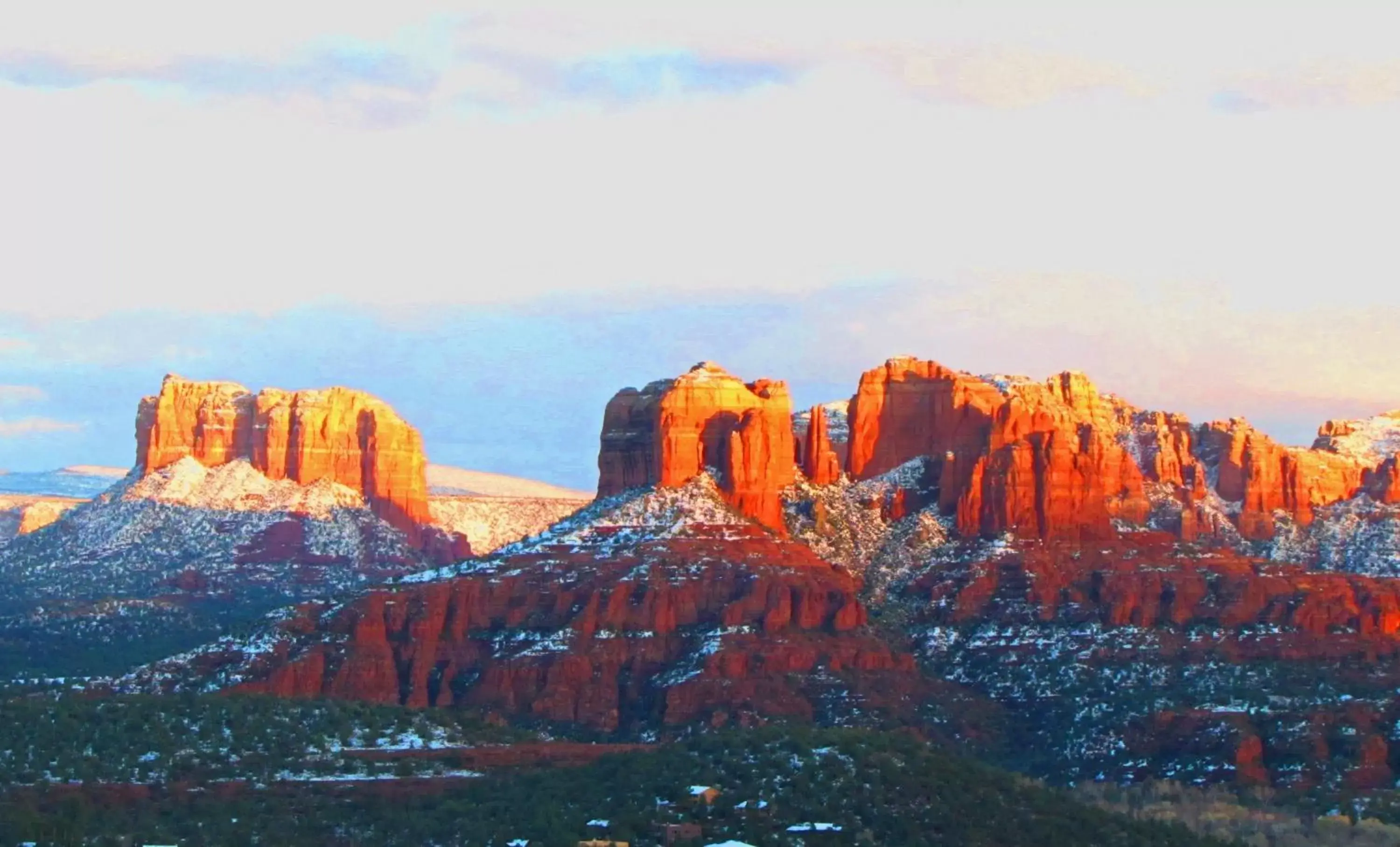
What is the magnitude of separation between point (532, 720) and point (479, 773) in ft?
111

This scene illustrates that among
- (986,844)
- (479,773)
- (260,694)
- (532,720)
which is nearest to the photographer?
(986,844)

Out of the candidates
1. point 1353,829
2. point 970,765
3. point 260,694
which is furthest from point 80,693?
point 1353,829

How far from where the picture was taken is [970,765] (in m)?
154

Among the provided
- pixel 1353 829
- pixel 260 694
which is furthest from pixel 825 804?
pixel 260 694

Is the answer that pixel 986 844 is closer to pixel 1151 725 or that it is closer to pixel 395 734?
pixel 395 734

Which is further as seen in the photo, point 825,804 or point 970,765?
point 970,765

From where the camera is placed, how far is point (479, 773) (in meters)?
162

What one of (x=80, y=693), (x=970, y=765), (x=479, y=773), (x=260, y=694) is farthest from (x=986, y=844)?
(x=80, y=693)

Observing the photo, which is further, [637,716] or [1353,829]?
[637,716]

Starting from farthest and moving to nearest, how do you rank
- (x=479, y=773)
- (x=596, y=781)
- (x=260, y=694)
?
(x=260, y=694) → (x=479, y=773) → (x=596, y=781)

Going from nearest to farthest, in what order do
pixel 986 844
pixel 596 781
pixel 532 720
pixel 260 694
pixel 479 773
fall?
pixel 986 844 < pixel 596 781 < pixel 479 773 < pixel 260 694 < pixel 532 720

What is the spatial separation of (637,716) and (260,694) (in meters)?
25.1

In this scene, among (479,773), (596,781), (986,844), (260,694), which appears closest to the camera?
(986,844)

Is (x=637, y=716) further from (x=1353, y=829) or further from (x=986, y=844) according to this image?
(x=986, y=844)
